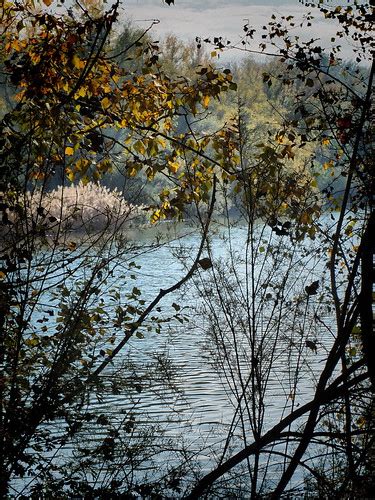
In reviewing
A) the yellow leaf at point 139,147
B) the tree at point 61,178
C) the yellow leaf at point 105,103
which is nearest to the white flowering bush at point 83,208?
the tree at point 61,178

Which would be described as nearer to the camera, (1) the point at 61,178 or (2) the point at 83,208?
(1) the point at 61,178

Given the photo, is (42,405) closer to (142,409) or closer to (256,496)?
(256,496)

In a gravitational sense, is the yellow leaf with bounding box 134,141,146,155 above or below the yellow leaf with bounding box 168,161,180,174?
above

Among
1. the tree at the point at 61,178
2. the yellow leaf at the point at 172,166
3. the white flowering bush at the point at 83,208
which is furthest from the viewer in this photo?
the yellow leaf at the point at 172,166

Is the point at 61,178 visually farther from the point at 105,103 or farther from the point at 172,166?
the point at 172,166

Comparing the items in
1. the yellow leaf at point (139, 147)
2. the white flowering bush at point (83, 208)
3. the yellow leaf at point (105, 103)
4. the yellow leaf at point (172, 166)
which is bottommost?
the white flowering bush at point (83, 208)

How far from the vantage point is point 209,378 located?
27.2 ft

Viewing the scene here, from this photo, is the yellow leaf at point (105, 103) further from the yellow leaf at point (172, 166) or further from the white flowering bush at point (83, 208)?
the yellow leaf at point (172, 166)

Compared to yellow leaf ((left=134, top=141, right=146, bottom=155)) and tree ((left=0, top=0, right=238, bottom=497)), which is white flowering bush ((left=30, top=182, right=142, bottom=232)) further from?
yellow leaf ((left=134, top=141, right=146, bottom=155))

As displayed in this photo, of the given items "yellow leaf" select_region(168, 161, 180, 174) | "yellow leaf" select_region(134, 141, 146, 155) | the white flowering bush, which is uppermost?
"yellow leaf" select_region(134, 141, 146, 155)

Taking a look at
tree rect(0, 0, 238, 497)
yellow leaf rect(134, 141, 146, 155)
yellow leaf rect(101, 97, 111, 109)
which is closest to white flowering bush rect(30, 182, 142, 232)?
tree rect(0, 0, 238, 497)

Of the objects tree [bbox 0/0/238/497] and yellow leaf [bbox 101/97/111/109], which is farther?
yellow leaf [bbox 101/97/111/109]

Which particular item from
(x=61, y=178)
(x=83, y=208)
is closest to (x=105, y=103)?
(x=61, y=178)

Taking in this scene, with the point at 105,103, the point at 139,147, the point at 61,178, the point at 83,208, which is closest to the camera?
the point at 61,178
